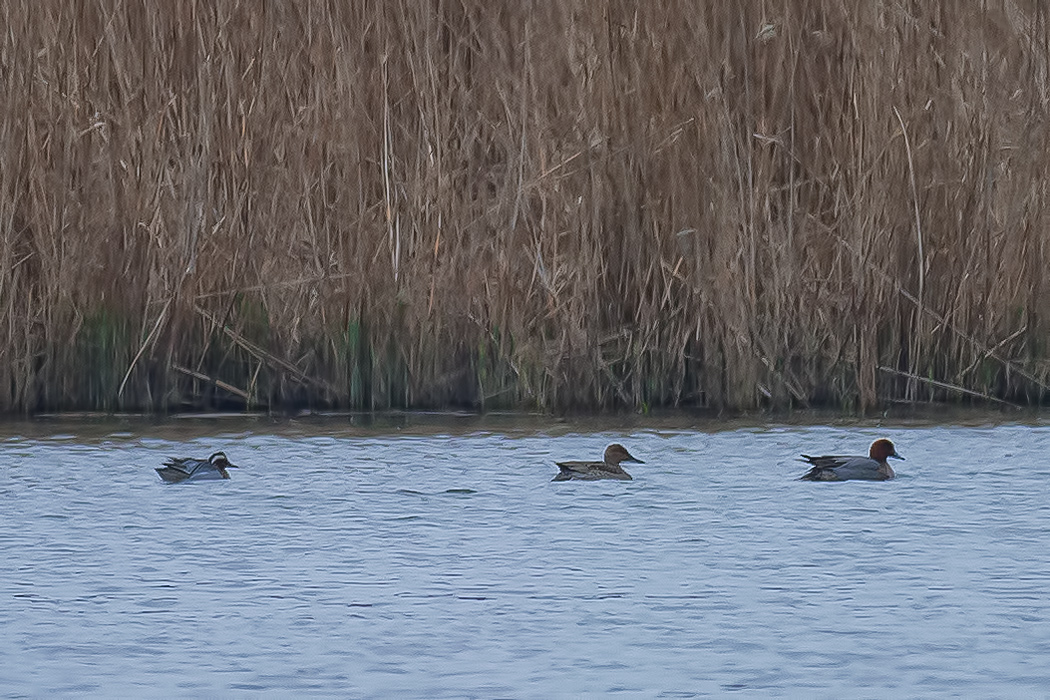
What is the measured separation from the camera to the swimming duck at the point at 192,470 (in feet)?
20.2

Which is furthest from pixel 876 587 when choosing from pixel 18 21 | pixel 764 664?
pixel 18 21

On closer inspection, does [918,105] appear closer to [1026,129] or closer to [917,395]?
[1026,129]

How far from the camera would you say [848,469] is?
20.4ft

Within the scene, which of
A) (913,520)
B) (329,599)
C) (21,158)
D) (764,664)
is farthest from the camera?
(21,158)

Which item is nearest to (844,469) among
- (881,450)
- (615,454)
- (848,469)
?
(848,469)

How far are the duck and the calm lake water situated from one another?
44mm

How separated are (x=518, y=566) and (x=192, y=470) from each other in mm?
1580

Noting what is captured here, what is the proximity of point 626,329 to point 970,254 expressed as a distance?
1345mm

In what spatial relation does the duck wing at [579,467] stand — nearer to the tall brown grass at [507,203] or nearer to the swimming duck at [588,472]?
the swimming duck at [588,472]

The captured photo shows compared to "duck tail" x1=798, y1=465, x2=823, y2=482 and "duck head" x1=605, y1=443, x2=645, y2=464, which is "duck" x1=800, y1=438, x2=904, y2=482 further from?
"duck head" x1=605, y1=443, x2=645, y2=464

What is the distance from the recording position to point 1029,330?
25.4 ft

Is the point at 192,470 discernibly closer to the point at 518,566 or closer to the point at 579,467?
the point at 579,467

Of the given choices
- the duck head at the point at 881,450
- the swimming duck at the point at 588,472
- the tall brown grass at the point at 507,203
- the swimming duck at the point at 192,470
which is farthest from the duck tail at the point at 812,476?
the swimming duck at the point at 192,470

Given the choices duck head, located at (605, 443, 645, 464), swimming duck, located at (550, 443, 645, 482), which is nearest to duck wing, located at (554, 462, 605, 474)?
swimming duck, located at (550, 443, 645, 482)
